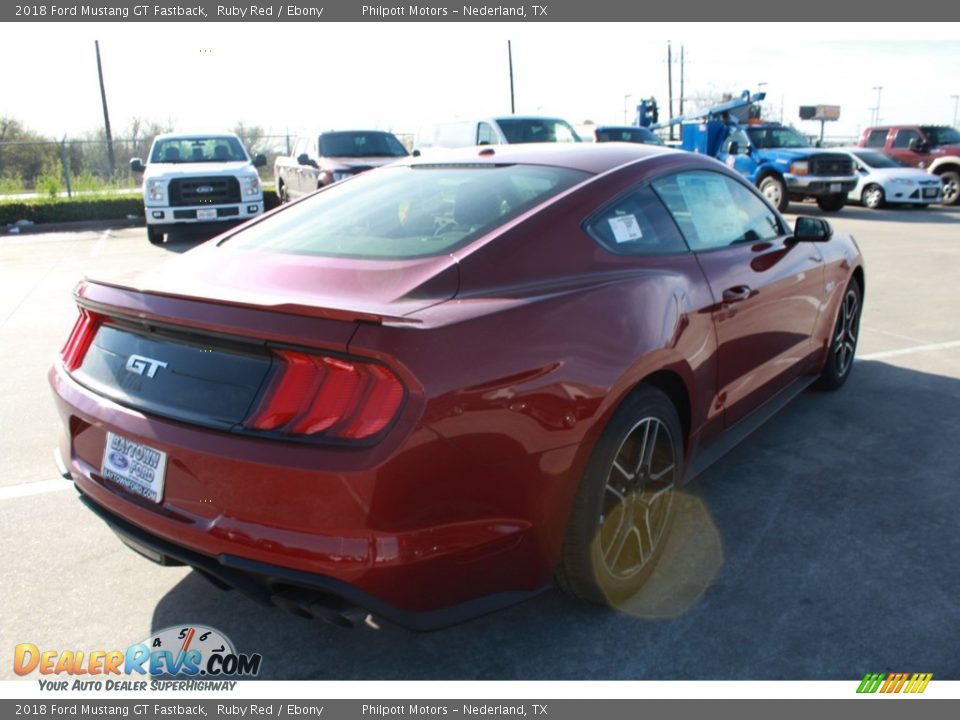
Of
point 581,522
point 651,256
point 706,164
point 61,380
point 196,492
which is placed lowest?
point 581,522

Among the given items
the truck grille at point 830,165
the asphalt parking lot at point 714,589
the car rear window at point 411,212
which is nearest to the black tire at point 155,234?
the asphalt parking lot at point 714,589

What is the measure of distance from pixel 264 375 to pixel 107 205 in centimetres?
1886

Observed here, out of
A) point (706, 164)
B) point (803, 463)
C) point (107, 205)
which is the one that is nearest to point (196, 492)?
point (706, 164)

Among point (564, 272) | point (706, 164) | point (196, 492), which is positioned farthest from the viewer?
point (706, 164)

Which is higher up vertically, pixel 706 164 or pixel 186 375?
pixel 706 164

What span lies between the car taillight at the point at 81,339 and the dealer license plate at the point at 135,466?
0.46 m

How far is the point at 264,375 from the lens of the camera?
2.19 m

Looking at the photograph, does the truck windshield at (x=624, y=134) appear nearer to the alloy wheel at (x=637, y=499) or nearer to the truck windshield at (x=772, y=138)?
the truck windshield at (x=772, y=138)

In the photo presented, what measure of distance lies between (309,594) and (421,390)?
66 cm

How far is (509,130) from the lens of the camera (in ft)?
48.5

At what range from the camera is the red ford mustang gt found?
209 cm

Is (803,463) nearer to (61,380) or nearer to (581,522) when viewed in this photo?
(581,522)

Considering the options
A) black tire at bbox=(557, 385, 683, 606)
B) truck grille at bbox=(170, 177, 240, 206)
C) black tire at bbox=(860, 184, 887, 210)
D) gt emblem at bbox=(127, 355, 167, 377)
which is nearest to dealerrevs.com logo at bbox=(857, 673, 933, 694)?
black tire at bbox=(557, 385, 683, 606)

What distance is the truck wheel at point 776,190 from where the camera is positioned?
1714 cm
